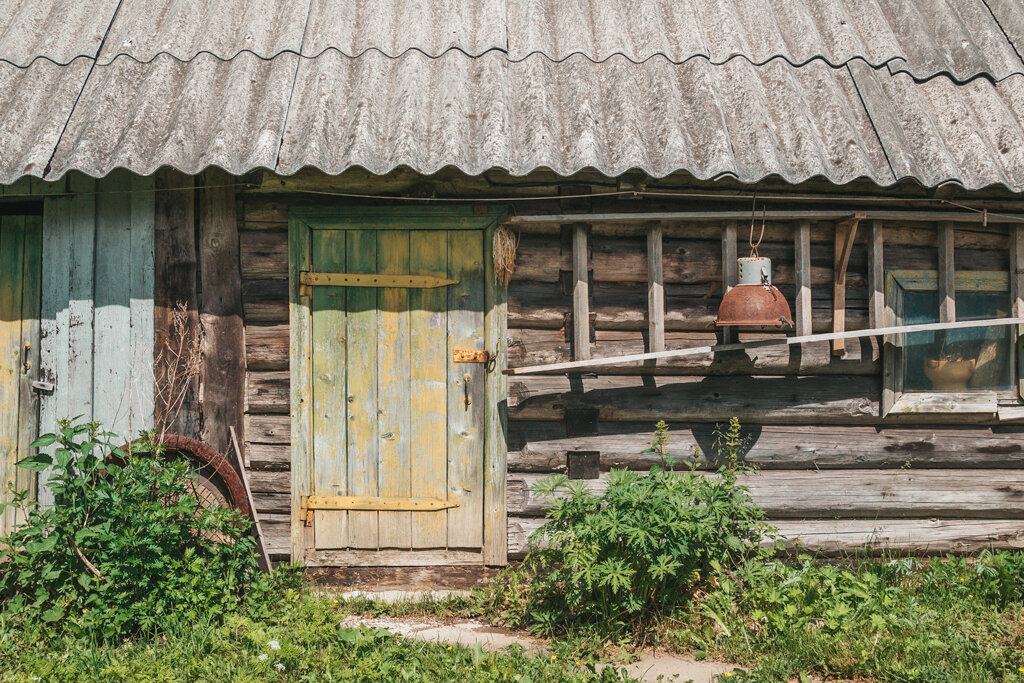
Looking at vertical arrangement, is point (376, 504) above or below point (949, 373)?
below

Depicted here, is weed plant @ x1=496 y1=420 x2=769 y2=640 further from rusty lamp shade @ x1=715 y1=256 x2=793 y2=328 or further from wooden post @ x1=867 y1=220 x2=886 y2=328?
wooden post @ x1=867 y1=220 x2=886 y2=328

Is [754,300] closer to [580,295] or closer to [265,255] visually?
[580,295]

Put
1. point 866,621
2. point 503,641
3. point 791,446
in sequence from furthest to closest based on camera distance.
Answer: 1. point 791,446
2. point 503,641
3. point 866,621

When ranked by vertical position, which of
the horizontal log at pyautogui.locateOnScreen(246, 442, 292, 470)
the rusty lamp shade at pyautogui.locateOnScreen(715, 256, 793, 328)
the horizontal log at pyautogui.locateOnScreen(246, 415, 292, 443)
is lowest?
the horizontal log at pyautogui.locateOnScreen(246, 442, 292, 470)

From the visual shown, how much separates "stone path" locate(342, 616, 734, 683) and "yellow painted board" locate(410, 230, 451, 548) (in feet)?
1.83

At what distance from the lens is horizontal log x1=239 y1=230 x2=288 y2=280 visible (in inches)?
191

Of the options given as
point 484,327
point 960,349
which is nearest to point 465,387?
point 484,327

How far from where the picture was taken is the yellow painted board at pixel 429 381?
15.8ft

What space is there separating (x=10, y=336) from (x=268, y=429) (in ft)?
5.73

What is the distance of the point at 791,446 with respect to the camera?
4914mm

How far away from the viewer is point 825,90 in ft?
16.3

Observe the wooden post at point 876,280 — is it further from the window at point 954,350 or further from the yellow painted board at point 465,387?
the yellow painted board at point 465,387

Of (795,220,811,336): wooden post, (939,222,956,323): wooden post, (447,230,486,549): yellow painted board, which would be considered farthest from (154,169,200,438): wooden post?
(939,222,956,323): wooden post

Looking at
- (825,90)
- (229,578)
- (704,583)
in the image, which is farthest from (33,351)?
(825,90)
